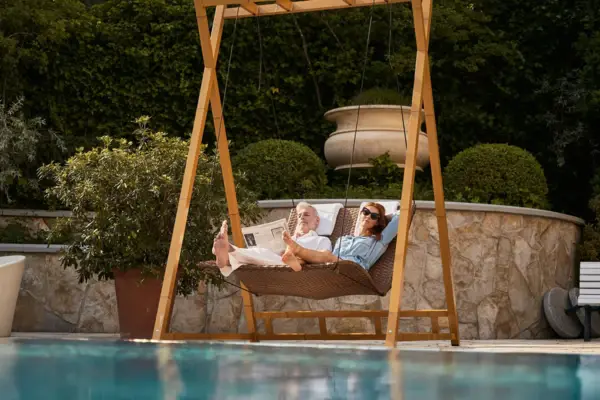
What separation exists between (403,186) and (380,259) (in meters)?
0.84

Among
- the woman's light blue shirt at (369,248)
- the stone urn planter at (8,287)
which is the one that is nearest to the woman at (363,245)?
the woman's light blue shirt at (369,248)

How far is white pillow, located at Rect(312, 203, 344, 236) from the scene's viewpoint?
257 inches

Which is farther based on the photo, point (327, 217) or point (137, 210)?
point (137, 210)

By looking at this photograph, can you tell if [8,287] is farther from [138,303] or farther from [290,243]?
[290,243]

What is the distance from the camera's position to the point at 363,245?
6.19m

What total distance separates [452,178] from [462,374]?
19.4ft

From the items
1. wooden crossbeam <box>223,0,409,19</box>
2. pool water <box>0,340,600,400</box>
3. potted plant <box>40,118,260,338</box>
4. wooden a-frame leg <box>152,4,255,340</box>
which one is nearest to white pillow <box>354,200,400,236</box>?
wooden a-frame leg <box>152,4,255,340</box>

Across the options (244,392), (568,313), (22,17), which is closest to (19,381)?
(244,392)

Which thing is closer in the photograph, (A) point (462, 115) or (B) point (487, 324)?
(B) point (487, 324)

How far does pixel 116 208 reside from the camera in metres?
7.04

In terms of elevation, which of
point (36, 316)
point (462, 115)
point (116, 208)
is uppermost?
point (462, 115)

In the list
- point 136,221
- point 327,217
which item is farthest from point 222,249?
point 136,221

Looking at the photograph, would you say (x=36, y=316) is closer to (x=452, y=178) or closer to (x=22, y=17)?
(x=22, y=17)

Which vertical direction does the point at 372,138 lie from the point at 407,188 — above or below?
above
